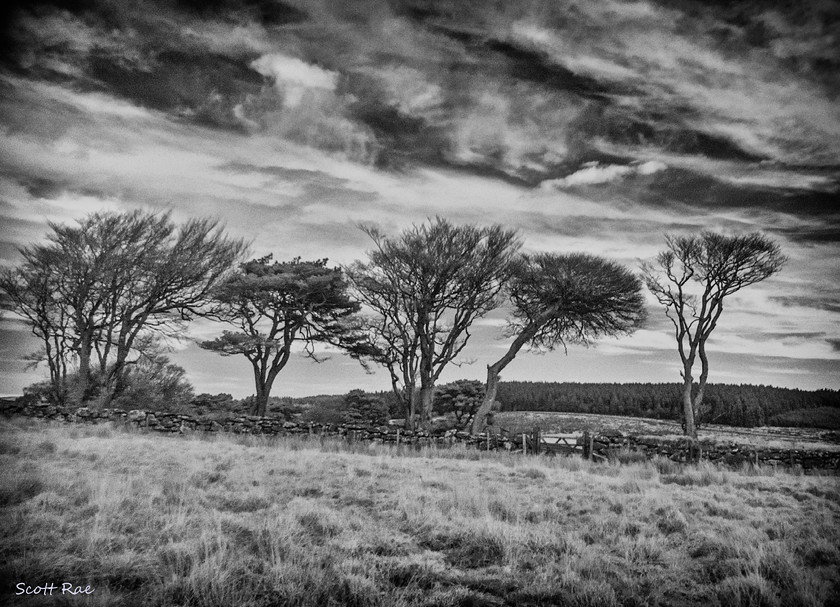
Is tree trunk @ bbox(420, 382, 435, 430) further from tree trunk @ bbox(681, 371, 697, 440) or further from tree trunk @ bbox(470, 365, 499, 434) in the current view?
tree trunk @ bbox(681, 371, 697, 440)

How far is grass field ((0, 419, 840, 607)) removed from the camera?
4.10 meters

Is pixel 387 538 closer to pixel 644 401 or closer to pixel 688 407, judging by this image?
pixel 688 407

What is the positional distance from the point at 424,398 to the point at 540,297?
7.30 meters

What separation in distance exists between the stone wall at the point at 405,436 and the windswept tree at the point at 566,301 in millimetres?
3502

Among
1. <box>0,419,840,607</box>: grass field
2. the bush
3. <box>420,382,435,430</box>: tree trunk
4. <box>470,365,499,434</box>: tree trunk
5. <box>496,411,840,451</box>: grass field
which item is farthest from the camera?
the bush

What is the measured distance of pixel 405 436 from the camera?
60.4 feet

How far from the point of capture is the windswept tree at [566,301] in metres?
20.6

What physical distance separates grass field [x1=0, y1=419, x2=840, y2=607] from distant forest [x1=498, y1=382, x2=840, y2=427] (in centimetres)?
5366

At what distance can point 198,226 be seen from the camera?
2209 centimetres

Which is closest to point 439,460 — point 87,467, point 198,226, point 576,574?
point 87,467

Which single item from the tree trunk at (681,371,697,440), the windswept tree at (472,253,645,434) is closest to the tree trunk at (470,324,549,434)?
the windswept tree at (472,253,645,434)

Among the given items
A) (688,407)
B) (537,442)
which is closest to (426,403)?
(537,442)

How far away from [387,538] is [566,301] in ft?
57.9

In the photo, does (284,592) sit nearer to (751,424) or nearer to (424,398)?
(424,398)
